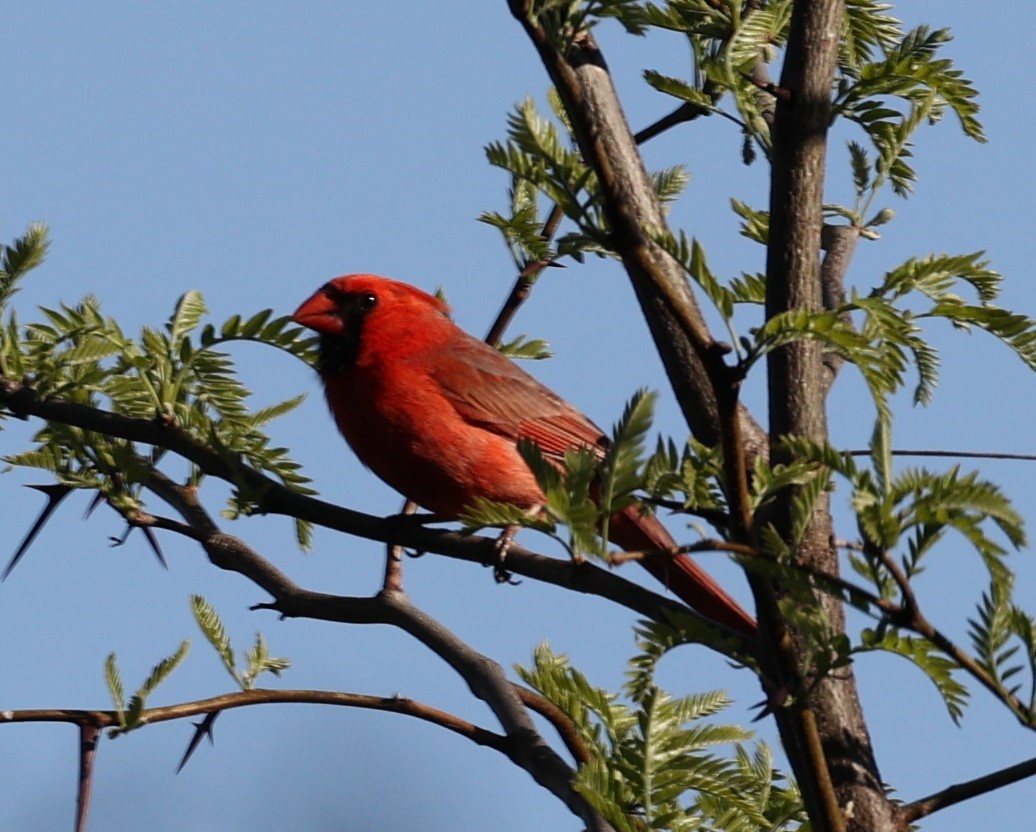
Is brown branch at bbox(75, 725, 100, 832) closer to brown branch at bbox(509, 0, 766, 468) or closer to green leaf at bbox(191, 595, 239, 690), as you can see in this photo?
green leaf at bbox(191, 595, 239, 690)

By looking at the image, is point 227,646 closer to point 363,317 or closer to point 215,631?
point 215,631

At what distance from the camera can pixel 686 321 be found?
1694 millimetres

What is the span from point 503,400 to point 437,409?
323mm

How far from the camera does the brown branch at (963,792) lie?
1.91m

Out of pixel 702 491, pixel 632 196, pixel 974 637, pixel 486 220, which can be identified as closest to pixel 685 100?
pixel 632 196

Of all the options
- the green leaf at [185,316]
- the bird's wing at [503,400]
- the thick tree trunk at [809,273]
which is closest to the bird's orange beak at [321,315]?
the bird's wing at [503,400]

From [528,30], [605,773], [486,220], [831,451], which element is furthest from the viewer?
[486,220]

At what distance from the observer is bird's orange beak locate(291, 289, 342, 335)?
14.0ft

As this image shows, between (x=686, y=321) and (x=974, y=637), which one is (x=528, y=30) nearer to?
(x=686, y=321)

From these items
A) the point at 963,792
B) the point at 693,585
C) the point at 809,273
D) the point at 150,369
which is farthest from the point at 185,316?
the point at 693,585

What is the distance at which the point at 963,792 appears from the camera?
2.02 m

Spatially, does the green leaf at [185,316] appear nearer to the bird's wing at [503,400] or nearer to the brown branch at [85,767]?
the brown branch at [85,767]

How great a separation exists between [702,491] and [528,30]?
0.63 m

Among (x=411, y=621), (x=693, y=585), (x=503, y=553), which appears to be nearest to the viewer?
(x=503, y=553)
